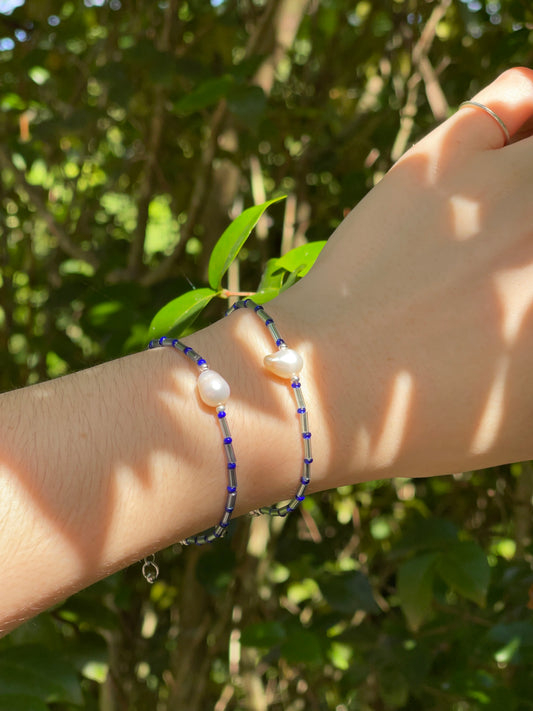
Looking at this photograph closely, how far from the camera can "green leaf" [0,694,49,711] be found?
0.75m

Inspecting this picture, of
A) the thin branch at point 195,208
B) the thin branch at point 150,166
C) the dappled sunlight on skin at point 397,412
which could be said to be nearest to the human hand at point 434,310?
the dappled sunlight on skin at point 397,412

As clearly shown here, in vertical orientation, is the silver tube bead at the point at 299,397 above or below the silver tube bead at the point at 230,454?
below

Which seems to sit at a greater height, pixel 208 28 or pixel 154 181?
pixel 208 28

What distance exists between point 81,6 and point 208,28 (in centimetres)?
52

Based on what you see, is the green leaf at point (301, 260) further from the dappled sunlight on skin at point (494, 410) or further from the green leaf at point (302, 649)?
the green leaf at point (302, 649)

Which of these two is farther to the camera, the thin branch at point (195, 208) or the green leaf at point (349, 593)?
the thin branch at point (195, 208)

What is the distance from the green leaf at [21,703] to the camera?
2.45ft

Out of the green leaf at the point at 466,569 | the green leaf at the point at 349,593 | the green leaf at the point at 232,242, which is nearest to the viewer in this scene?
the green leaf at the point at 232,242

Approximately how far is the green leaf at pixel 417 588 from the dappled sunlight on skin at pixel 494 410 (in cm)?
47

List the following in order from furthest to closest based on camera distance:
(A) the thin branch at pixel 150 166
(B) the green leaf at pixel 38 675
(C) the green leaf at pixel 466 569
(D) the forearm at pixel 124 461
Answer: (A) the thin branch at pixel 150 166, (C) the green leaf at pixel 466 569, (B) the green leaf at pixel 38 675, (D) the forearm at pixel 124 461

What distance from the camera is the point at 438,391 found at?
0.61 m

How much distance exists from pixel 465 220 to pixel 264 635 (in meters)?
0.82

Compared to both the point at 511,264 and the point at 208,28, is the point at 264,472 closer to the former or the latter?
the point at 511,264

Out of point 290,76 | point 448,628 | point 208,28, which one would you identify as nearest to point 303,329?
point 448,628
